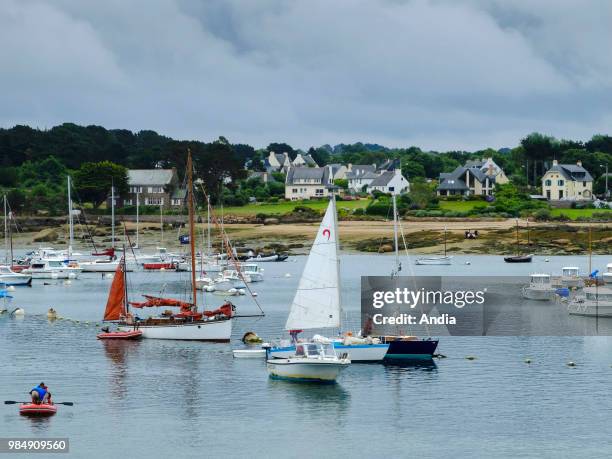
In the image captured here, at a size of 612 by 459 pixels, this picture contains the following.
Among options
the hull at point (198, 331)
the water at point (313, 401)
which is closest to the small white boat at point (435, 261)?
the water at point (313, 401)

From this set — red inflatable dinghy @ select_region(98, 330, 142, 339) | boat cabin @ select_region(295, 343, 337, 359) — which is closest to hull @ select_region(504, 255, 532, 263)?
red inflatable dinghy @ select_region(98, 330, 142, 339)

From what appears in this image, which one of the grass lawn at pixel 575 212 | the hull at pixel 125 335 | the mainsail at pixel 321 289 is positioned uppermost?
the grass lawn at pixel 575 212

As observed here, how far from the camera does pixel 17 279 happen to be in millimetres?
127562

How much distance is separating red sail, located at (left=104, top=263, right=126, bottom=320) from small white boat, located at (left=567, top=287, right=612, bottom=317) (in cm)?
3485

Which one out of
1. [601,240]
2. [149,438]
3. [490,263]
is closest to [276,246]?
[490,263]

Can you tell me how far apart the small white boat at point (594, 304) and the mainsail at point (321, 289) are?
3271cm

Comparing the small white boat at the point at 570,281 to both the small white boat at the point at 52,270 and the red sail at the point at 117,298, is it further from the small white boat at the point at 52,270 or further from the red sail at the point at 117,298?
the small white boat at the point at 52,270

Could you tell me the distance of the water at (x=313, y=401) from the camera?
50.8 metres

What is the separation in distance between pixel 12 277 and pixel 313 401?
249ft

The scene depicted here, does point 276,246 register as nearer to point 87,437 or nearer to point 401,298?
point 401,298

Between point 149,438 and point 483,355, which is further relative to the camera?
point 483,355

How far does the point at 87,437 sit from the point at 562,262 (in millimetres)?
106846

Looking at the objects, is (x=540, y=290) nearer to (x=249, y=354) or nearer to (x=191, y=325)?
(x=191, y=325)

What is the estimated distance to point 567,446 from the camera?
165 feet
